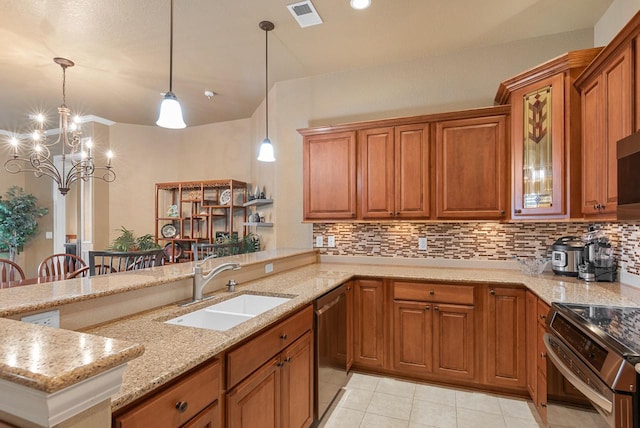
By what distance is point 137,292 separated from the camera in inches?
65.0

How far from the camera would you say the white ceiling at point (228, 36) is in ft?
8.34

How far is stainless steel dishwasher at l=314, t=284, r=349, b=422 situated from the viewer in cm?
215

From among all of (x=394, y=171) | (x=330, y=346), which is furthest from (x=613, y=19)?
(x=330, y=346)

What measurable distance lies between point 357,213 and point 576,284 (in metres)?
1.80

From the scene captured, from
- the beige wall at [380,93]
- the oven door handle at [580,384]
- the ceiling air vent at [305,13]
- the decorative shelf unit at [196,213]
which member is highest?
the ceiling air vent at [305,13]

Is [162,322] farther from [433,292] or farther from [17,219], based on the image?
[17,219]

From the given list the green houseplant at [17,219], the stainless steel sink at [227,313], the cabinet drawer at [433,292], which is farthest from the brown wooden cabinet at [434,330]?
the green houseplant at [17,219]

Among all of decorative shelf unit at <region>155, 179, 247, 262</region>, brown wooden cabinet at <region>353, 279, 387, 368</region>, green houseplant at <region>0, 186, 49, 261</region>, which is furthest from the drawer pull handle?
green houseplant at <region>0, 186, 49, 261</region>

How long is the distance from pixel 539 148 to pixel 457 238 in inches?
42.2

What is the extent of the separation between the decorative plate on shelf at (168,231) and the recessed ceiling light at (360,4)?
4.44 metres

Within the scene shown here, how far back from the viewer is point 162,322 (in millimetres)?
1552

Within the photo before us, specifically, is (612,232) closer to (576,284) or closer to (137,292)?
(576,284)

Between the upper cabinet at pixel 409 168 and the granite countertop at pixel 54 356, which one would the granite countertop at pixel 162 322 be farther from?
the upper cabinet at pixel 409 168

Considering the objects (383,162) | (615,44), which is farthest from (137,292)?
(615,44)
